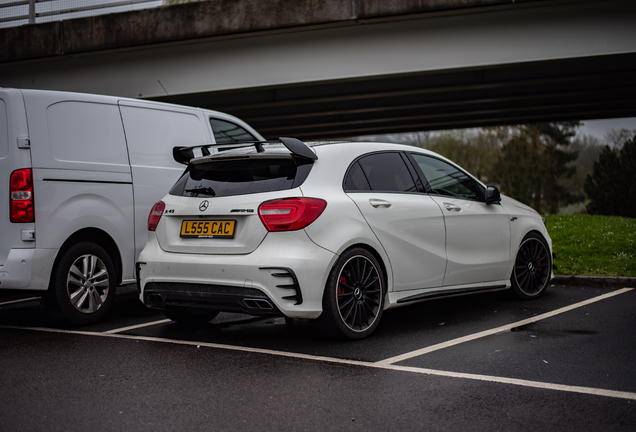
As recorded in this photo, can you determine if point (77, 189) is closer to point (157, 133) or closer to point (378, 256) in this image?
point (157, 133)

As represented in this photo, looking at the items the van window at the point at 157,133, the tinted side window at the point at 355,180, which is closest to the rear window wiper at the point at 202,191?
the tinted side window at the point at 355,180

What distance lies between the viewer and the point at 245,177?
5340 mm

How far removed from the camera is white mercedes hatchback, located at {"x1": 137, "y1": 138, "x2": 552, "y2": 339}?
4938 mm

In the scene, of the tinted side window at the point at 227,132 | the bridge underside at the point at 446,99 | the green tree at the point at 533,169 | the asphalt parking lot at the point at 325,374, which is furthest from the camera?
the green tree at the point at 533,169

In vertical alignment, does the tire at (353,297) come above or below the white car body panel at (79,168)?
below

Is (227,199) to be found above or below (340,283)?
above

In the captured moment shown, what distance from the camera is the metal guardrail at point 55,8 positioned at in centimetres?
1633

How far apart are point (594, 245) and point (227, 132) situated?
21.8 feet

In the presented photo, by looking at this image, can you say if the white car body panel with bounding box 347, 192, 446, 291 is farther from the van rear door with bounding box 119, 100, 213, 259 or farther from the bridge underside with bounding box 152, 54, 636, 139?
the bridge underside with bounding box 152, 54, 636, 139

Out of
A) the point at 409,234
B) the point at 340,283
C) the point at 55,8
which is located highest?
the point at 55,8

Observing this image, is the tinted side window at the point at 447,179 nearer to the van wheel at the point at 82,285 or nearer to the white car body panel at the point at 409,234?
the white car body panel at the point at 409,234

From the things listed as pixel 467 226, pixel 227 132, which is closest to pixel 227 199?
pixel 467 226

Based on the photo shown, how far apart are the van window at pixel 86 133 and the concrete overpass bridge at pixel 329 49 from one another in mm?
7296

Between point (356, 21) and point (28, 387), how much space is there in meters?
12.1
